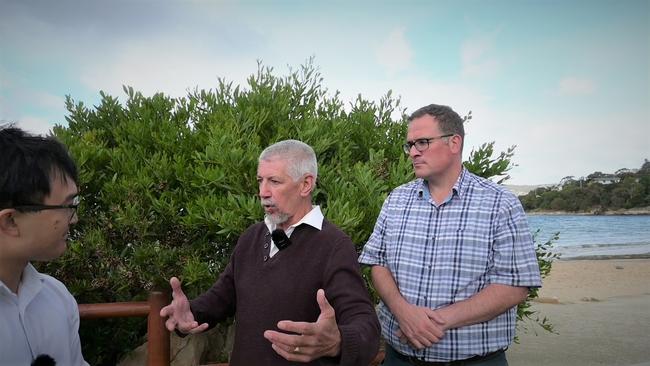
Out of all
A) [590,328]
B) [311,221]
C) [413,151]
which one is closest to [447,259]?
[413,151]

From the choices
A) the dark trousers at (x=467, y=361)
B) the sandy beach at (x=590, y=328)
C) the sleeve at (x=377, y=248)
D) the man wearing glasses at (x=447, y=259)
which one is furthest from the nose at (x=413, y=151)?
the sandy beach at (x=590, y=328)

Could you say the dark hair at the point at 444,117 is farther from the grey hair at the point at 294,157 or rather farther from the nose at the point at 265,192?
the nose at the point at 265,192

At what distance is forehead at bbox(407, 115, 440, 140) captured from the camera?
3098 millimetres

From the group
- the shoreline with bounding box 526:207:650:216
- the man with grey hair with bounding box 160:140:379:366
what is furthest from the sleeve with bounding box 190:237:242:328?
the shoreline with bounding box 526:207:650:216

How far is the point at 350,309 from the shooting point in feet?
7.43

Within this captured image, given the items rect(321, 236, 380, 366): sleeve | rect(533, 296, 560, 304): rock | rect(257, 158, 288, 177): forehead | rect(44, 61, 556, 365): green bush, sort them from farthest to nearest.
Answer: rect(533, 296, 560, 304): rock, rect(44, 61, 556, 365): green bush, rect(257, 158, 288, 177): forehead, rect(321, 236, 380, 366): sleeve

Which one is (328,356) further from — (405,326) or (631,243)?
(631,243)

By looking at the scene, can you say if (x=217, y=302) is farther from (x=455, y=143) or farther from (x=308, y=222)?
(x=455, y=143)

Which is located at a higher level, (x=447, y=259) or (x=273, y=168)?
(x=273, y=168)

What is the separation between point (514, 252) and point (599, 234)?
5056cm

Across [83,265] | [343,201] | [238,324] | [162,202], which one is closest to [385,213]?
[343,201]

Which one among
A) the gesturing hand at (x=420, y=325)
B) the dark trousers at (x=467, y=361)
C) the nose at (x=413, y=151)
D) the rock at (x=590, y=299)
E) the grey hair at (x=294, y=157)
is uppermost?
the nose at (x=413, y=151)

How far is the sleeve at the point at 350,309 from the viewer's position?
6.73ft

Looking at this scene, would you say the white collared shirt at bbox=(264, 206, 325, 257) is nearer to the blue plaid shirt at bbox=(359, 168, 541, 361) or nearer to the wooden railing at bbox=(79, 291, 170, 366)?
the blue plaid shirt at bbox=(359, 168, 541, 361)
